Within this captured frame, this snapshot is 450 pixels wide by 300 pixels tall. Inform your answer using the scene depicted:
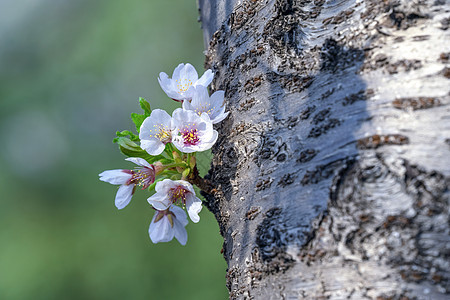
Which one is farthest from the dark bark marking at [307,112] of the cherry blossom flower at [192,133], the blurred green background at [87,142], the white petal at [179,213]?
the blurred green background at [87,142]

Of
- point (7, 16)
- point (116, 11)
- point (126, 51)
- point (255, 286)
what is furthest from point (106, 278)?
point (255, 286)

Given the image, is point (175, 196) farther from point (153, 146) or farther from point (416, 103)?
point (416, 103)

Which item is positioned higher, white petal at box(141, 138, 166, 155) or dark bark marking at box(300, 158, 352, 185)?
white petal at box(141, 138, 166, 155)

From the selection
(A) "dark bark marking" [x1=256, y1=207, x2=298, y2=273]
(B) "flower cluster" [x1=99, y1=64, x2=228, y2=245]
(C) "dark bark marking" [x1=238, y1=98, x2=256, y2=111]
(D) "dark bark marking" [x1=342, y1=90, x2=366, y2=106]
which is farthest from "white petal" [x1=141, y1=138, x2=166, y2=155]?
(D) "dark bark marking" [x1=342, y1=90, x2=366, y2=106]

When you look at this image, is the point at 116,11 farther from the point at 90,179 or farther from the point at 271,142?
the point at 271,142

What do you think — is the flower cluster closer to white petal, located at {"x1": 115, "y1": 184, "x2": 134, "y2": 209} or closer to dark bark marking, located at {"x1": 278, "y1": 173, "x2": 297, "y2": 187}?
white petal, located at {"x1": 115, "y1": 184, "x2": 134, "y2": 209}

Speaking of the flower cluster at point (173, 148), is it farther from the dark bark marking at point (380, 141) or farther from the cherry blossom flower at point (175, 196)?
the dark bark marking at point (380, 141)
